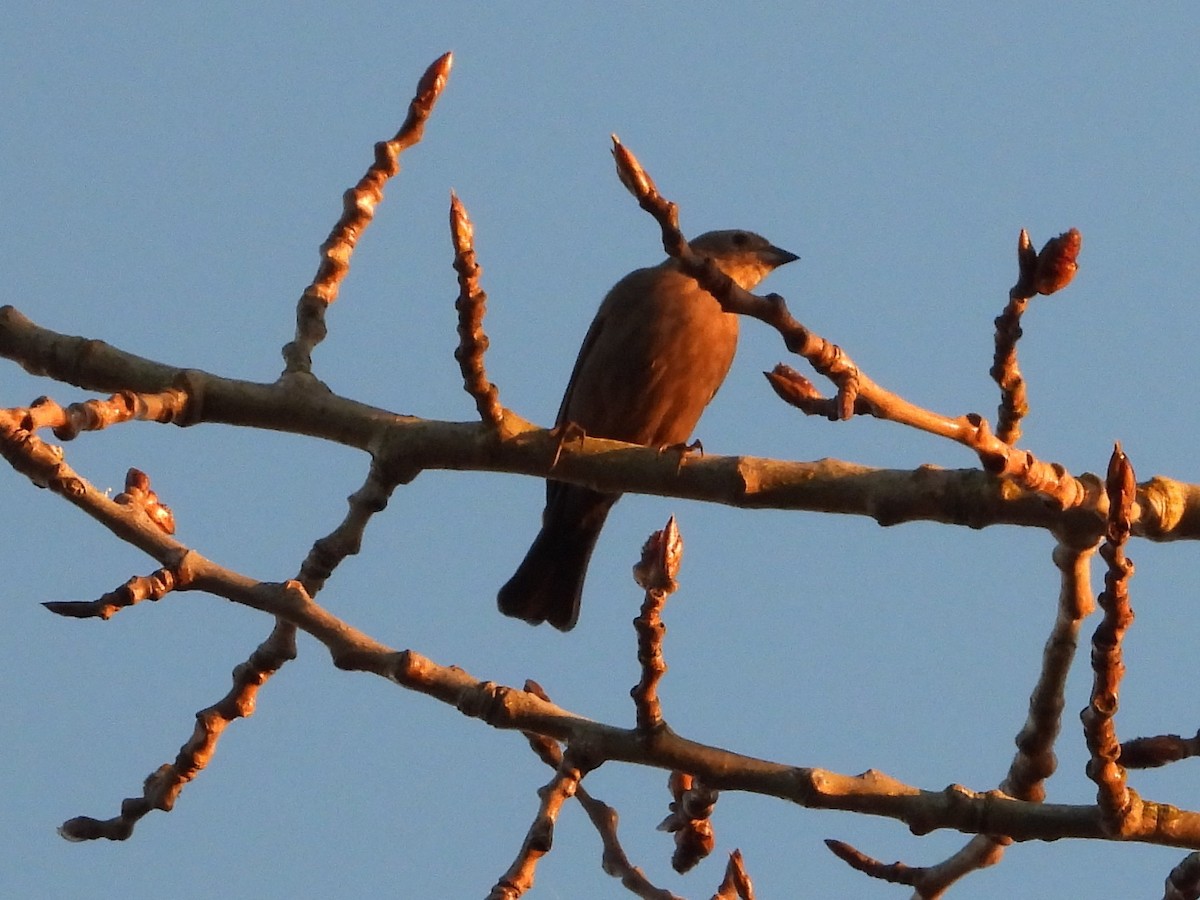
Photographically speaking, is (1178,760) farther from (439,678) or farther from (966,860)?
(439,678)

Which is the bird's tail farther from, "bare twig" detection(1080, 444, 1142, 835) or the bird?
"bare twig" detection(1080, 444, 1142, 835)

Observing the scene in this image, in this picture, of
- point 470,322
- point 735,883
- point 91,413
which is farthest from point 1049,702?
point 91,413

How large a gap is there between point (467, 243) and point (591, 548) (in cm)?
420

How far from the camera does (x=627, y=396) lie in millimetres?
7355

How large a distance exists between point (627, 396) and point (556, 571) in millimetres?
866

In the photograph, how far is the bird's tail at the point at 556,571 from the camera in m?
7.41

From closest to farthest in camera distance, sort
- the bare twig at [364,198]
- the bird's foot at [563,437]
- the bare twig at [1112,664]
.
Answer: the bare twig at [1112,664] < the bird's foot at [563,437] < the bare twig at [364,198]

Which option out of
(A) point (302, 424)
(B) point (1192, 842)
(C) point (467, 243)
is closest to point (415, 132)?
(A) point (302, 424)

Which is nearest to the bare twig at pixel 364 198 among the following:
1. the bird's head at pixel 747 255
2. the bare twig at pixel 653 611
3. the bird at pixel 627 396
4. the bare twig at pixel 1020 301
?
the bare twig at pixel 653 611

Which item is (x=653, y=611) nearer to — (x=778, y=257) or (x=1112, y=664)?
(x=1112, y=664)

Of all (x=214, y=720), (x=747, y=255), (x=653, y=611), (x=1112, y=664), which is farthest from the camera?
(x=747, y=255)

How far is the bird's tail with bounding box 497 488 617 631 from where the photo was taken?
741cm

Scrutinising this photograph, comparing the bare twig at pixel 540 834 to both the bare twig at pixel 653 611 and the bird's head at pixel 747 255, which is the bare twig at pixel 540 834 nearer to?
the bare twig at pixel 653 611

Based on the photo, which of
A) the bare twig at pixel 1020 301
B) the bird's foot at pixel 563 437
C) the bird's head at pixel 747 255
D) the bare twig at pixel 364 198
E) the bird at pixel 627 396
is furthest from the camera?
the bird's head at pixel 747 255
